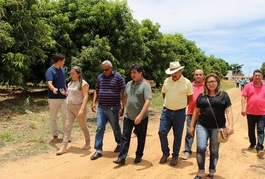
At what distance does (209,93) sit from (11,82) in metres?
9.17

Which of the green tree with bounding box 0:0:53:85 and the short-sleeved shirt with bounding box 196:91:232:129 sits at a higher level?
the green tree with bounding box 0:0:53:85

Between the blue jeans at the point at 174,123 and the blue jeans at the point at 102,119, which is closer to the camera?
the blue jeans at the point at 174,123

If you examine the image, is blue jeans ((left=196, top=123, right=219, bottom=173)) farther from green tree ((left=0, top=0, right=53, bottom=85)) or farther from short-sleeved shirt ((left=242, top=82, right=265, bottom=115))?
green tree ((left=0, top=0, right=53, bottom=85))

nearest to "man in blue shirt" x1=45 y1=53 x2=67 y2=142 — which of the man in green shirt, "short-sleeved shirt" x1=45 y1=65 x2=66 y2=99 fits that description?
"short-sleeved shirt" x1=45 y1=65 x2=66 y2=99

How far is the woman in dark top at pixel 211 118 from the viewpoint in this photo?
4.34 metres

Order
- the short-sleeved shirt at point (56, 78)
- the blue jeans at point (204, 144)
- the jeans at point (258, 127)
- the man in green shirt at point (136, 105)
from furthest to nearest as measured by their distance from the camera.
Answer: the short-sleeved shirt at point (56, 78)
the jeans at point (258, 127)
the man in green shirt at point (136, 105)
the blue jeans at point (204, 144)

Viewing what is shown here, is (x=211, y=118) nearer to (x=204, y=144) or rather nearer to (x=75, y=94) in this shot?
(x=204, y=144)

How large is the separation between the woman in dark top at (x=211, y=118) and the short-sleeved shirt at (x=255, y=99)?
7.38 ft

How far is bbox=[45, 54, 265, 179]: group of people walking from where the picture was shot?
14.4 feet

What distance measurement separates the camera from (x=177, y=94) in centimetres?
500

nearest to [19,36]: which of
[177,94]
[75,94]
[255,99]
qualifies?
[75,94]

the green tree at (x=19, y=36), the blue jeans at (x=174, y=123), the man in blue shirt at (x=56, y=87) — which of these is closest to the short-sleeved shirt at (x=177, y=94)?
the blue jeans at (x=174, y=123)

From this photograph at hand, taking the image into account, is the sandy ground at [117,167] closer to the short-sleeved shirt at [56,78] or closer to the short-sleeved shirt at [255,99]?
the short-sleeved shirt at [255,99]

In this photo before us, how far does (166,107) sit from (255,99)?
8.05 feet
